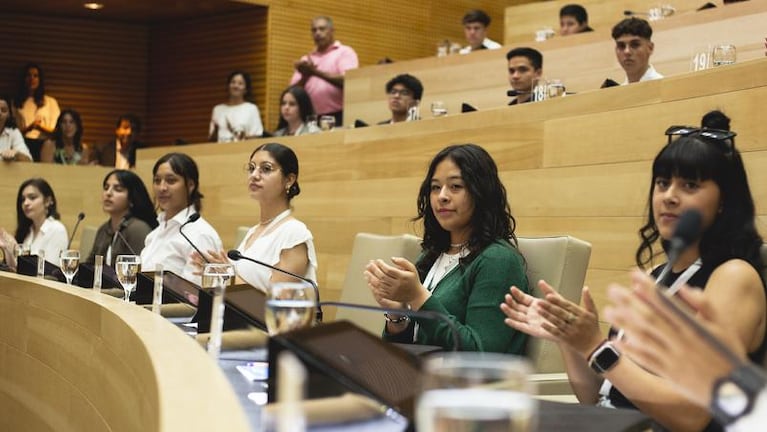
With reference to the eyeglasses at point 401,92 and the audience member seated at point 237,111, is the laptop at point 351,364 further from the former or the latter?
the audience member seated at point 237,111

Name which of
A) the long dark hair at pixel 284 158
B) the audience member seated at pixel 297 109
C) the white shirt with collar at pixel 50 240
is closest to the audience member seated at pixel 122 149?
the audience member seated at pixel 297 109

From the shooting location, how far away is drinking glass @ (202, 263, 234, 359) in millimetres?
1707

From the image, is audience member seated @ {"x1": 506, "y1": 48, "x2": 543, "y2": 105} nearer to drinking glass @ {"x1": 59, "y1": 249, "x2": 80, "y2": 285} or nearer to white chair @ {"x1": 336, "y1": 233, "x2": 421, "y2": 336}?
white chair @ {"x1": 336, "y1": 233, "x2": 421, "y2": 336}

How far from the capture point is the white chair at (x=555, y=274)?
93.7 inches

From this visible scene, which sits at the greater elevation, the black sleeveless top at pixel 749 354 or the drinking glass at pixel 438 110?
the drinking glass at pixel 438 110

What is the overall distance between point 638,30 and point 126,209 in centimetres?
245

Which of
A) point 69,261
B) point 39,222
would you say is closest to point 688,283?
point 69,261

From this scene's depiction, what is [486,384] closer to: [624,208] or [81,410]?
[81,410]

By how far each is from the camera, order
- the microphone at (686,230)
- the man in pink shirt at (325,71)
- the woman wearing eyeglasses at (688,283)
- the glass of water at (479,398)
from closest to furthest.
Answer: the glass of water at (479,398)
the microphone at (686,230)
the woman wearing eyeglasses at (688,283)
the man in pink shirt at (325,71)

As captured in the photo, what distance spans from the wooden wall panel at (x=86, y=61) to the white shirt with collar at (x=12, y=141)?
6.61 ft

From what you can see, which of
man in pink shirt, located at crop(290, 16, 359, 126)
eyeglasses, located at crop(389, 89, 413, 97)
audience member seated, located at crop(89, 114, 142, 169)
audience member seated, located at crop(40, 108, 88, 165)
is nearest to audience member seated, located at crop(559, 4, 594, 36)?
eyeglasses, located at crop(389, 89, 413, 97)

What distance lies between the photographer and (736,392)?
3.08ft

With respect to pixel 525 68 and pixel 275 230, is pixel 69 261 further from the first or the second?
pixel 525 68

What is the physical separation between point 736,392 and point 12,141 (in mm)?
6372
